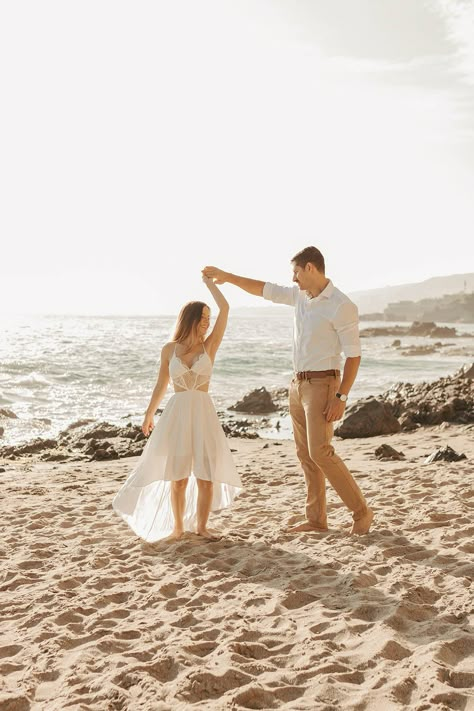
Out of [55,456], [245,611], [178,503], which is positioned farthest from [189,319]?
[55,456]

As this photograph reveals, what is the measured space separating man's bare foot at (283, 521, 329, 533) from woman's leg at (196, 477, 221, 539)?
2.06ft

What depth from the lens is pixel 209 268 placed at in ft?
19.6

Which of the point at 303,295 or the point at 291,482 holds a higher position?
the point at 303,295

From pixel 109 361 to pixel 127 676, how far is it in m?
26.9

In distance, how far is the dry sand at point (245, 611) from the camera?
3293mm

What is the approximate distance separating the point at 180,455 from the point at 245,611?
164 centimetres

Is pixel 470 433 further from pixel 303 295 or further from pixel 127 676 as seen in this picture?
pixel 127 676

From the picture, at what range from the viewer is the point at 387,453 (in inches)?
379

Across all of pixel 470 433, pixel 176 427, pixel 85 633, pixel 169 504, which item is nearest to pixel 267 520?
pixel 169 504

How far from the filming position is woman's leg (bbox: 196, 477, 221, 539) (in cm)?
572

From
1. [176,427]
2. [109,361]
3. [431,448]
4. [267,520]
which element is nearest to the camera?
[176,427]

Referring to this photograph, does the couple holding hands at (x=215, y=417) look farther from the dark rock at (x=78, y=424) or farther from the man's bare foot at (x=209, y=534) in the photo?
the dark rock at (x=78, y=424)

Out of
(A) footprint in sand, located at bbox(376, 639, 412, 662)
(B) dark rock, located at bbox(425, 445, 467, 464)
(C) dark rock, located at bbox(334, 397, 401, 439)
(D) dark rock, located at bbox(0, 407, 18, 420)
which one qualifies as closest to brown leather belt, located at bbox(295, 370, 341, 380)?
(A) footprint in sand, located at bbox(376, 639, 412, 662)

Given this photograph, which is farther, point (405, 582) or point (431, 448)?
point (431, 448)
